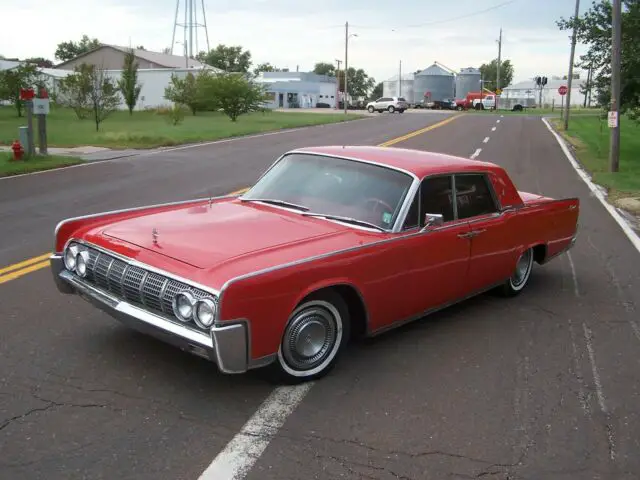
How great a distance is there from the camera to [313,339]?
13.2 ft

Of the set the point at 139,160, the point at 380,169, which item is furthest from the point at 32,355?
the point at 139,160

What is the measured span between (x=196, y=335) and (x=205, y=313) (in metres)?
0.13

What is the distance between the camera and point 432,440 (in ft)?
11.2

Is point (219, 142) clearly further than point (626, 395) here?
Yes

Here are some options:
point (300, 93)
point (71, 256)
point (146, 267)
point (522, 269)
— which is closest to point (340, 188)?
point (146, 267)

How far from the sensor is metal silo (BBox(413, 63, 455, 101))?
9944 centimetres

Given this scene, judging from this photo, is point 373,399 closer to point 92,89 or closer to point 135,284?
point 135,284

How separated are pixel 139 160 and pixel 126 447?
51.7 feet

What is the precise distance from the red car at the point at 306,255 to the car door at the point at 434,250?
0.04 ft

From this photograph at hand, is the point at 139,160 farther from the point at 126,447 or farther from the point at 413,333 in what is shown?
the point at 126,447

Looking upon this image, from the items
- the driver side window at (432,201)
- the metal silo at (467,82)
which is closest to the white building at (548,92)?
the metal silo at (467,82)

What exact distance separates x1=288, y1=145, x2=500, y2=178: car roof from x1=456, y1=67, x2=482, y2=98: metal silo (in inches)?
3854

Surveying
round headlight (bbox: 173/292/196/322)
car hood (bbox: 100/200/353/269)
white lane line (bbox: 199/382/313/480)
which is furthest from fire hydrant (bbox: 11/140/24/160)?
white lane line (bbox: 199/382/313/480)

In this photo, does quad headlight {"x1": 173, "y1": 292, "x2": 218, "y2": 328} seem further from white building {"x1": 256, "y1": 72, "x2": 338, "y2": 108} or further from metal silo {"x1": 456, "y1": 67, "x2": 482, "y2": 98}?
metal silo {"x1": 456, "y1": 67, "x2": 482, "y2": 98}
